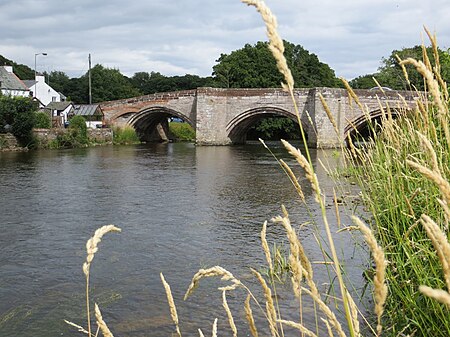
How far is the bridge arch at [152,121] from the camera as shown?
35938mm

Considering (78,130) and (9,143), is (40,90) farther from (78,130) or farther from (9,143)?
(9,143)

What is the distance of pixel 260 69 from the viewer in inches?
1919

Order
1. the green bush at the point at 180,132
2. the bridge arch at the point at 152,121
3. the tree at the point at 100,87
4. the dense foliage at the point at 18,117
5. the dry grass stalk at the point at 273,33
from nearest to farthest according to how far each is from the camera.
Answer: the dry grass stalk at the point at 273,33, the dense foliage at the point at 18,117, the bridge arch at the point at 152,121, the green bush at the point at 180,132, the tree at the point at 100,87

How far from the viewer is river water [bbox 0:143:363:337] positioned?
14.4 ft

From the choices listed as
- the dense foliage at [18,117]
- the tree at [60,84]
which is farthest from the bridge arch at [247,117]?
the tree at [60,84]

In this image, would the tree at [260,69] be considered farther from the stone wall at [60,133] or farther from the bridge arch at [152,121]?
the stone wall at [60,133]

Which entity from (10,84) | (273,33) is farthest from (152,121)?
(273,33)

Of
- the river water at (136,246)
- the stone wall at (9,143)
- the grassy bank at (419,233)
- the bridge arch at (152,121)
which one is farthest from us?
the bridge arch at (152,121)

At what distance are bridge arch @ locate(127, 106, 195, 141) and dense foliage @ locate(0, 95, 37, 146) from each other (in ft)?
39.4

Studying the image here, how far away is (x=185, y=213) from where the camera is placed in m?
9.01

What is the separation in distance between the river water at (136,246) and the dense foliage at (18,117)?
11246mm

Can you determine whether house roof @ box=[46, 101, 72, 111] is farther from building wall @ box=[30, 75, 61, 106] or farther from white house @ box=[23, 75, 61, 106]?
building wall @ box=[30, 75, 61, 106]

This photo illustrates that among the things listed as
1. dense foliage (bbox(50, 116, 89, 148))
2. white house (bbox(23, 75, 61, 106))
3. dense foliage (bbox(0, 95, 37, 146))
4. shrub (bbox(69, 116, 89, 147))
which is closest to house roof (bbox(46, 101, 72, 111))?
white house (bbox(23, 75, 61, 106))

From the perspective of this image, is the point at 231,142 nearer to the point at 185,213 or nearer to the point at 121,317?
the point at 185,213
